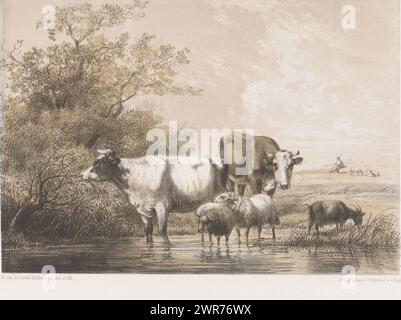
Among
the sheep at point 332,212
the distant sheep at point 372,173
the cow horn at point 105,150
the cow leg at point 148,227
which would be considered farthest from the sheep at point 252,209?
the cow horn at point 105,150

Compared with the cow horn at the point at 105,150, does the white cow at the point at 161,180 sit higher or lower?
lower

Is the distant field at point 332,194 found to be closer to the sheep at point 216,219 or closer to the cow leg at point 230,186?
the sheep at point 216,219

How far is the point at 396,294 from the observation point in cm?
760

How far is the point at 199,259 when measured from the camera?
7.68 metres

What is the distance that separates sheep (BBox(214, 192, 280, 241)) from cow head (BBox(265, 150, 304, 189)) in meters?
0.25

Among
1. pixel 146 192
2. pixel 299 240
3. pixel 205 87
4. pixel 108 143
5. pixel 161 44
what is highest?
pixel 161 44

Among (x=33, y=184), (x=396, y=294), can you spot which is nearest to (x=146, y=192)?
(x=33, y=184)

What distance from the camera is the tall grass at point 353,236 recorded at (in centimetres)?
768

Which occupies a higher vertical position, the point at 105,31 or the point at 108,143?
the point at 105,31

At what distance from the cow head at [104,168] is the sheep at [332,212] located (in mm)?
2300

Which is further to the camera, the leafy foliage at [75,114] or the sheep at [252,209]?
the leafy foliage at [75,114]

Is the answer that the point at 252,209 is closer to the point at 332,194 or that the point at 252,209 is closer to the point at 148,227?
the point at 332,194

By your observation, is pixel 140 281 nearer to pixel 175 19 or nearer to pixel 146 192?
pixel 146 192

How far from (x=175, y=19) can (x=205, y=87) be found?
87 centimetres
